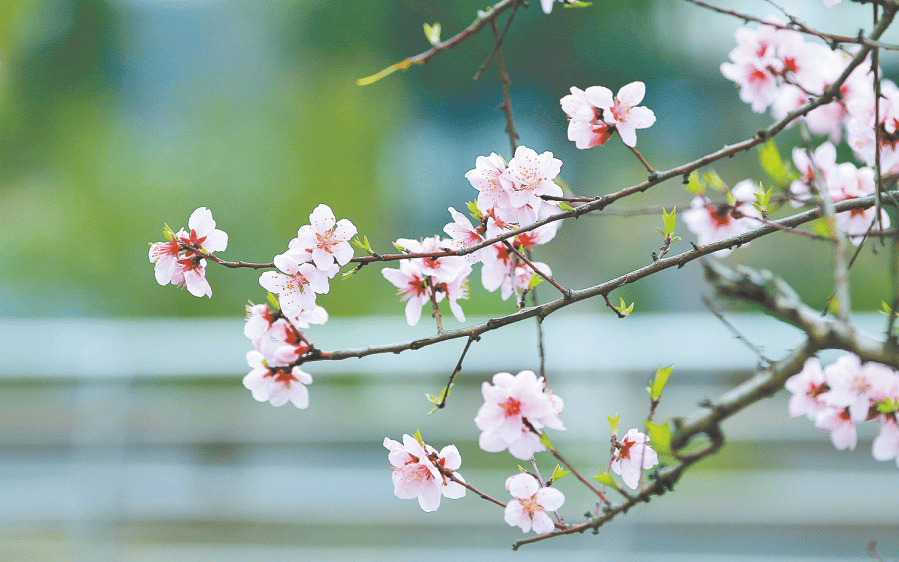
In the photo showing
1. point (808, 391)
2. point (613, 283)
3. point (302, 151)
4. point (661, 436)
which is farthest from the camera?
point (302, 151)

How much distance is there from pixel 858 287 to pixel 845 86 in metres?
3.73

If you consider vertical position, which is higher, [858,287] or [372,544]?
[858,287]

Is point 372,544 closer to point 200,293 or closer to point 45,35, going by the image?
point 200,293

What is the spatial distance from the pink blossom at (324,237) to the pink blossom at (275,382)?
0.38 ft

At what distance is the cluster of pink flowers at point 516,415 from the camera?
1.59ft

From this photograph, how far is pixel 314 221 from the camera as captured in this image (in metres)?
0.54

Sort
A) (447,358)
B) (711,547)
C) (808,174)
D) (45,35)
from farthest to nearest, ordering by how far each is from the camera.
A: 1. (45,35)
2. (447,358)
3. (711,547)
4. (808,174)

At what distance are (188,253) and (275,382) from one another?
13 centimetres

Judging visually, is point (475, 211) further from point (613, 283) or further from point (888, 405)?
point (888, 405)

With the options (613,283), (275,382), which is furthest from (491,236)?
(275,382)

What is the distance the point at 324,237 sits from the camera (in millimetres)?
542

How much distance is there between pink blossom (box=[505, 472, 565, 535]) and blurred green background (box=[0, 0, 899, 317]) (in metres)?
3.40

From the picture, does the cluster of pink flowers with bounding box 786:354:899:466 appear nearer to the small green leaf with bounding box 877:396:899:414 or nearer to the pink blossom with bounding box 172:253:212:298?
the small green leaf with bounding box 877:396:899:414

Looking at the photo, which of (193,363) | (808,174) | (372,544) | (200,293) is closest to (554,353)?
(372,544)
